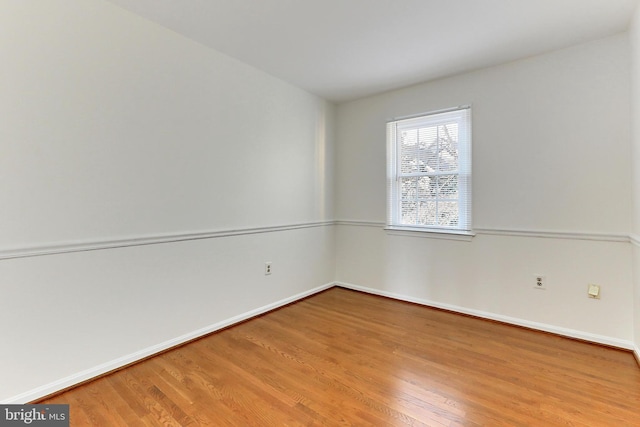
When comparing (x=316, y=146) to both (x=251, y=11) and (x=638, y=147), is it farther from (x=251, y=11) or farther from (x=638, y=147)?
(x=638, y=147)

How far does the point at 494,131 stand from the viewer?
2881 millimetres

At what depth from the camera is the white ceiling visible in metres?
2.01

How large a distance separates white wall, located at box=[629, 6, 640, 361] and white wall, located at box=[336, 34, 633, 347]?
0.10 m

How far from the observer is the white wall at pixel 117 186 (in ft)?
5.58

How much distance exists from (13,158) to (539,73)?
3.86 m

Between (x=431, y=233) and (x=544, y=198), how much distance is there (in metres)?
1.05

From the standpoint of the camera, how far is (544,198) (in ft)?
8.70

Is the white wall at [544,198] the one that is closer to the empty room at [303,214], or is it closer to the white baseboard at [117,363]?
the empty room at [303,214]

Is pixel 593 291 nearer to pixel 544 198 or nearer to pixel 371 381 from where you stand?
pixel 544 198

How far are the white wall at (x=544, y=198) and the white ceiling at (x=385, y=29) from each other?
10.4 inches

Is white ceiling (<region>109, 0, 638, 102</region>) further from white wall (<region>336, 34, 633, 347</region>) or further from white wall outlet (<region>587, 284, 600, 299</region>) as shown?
white wall outlet (<region>587, 284, 600, 299</region>)

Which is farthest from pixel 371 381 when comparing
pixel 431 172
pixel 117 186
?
pixel 431 172

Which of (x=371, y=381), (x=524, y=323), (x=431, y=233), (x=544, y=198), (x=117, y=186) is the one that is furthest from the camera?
(x=431, y=233)

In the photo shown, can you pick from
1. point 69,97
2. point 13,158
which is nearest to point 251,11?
point 69,97
